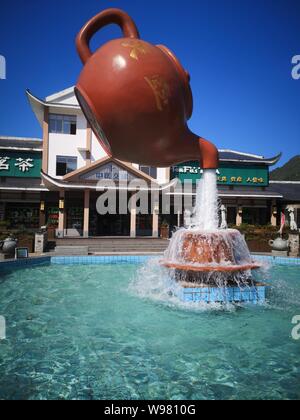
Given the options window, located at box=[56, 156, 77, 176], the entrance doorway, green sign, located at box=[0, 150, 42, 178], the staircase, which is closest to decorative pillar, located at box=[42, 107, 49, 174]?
green sign, located at box=[0, 150, 42, 178]

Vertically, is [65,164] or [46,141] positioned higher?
[46,141]

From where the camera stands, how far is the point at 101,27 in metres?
4.01

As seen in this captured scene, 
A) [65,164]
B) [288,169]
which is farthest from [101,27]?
[288,169]

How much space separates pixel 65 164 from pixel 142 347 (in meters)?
17.7

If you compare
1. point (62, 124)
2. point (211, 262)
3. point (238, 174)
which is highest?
point (62, 124)

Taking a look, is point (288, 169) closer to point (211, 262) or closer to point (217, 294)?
point (211, 262)

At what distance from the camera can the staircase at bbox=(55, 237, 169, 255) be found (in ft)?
44.2

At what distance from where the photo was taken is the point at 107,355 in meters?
3.61

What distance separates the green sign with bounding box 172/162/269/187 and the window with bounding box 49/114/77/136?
29.1 ft

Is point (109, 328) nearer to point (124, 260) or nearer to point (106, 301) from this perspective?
point (106, 301)

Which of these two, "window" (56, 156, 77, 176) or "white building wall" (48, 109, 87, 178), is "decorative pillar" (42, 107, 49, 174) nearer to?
"white building wall" (48, 109, 87, 178)
